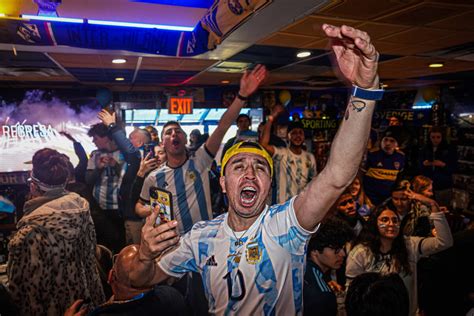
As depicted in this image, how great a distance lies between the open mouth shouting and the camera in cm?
177

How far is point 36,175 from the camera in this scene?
2590mm

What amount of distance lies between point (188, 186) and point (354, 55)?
2.57 meters

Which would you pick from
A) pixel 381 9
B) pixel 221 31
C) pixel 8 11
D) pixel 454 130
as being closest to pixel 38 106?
pixel 8 11

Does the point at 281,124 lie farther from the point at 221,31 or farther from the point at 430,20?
the point at 221,31

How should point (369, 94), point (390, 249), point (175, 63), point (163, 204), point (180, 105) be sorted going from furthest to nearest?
1. point (180, 105)
2. point (175, 63)
3. point (390, 249)
4. point (163, 204)
5. point (369, 94)

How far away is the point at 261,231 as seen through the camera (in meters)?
1.70

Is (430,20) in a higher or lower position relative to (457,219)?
higher

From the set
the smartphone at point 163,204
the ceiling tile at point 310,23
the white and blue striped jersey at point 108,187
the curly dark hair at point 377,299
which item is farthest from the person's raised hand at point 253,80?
the white and blue striped jersey at point 108,187

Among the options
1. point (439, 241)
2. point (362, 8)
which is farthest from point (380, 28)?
point (439, 241)

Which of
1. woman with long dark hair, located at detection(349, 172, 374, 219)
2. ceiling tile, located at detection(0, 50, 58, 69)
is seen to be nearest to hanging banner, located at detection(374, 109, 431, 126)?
woman with long dark hair, located at detection(349, 172, 374, 219)

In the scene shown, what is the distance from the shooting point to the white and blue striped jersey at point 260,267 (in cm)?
158

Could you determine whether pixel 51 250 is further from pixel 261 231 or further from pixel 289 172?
pixel 289 172

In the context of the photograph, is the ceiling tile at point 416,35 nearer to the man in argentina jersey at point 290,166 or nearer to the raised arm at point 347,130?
the man in argentina jersey at point 290,166

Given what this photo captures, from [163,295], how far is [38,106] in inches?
321
